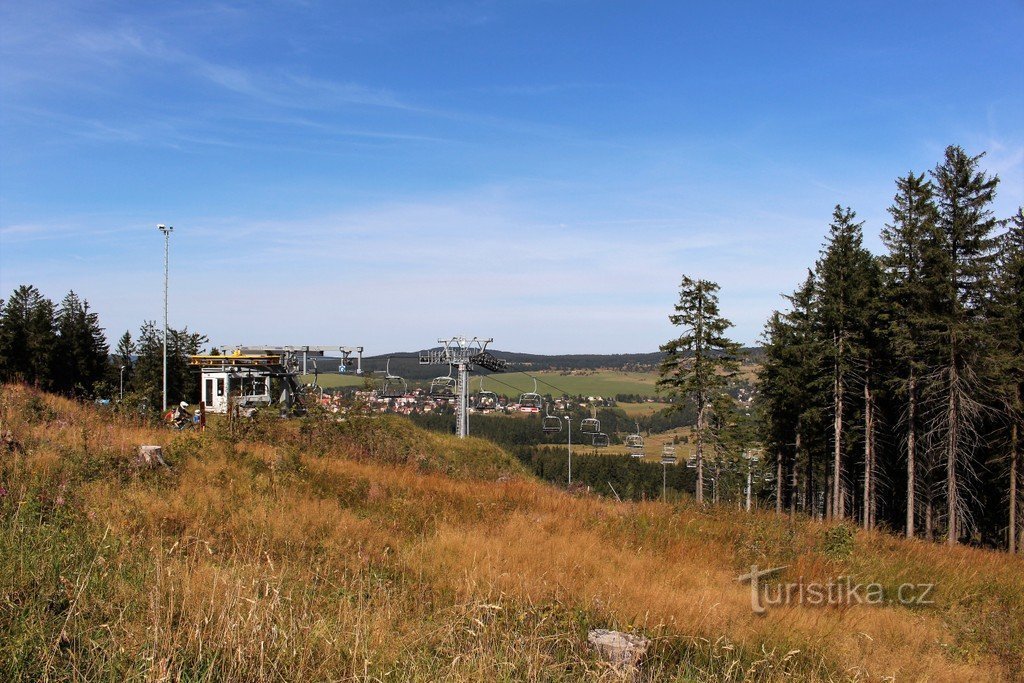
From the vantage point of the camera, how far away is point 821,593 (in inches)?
295

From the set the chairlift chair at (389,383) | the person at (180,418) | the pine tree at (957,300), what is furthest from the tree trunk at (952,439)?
the person at (180,418)

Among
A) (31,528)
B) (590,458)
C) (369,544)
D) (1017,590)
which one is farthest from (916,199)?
(590,458)

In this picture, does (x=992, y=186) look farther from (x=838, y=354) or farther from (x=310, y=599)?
(x=310, y=599)

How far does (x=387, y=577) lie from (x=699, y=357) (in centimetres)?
3141

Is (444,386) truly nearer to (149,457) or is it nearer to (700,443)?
(700,443)

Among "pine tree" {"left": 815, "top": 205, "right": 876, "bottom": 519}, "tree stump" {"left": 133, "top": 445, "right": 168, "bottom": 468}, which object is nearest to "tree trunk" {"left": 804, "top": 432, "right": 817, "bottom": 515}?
"pine tree" {"left": 815, "top": 205, "right": 876, "bottom": 519}

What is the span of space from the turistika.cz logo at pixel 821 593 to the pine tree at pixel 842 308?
2484 centimetres

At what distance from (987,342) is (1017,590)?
58.0ft

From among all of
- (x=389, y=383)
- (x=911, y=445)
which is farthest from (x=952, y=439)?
(x=389, y=383)

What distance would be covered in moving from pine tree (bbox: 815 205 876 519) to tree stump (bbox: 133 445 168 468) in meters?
29.8

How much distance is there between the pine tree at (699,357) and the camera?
34.9m

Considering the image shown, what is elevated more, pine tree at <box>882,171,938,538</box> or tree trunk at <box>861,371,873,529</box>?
pine tree at <box>882,171,938,538</box>

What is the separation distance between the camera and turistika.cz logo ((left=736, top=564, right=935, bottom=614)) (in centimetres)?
700

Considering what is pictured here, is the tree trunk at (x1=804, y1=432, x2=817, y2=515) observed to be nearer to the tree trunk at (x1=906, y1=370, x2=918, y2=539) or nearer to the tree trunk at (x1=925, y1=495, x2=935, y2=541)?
the tree trunk at (x1=925, y1=495, x2=935, y2=541)
